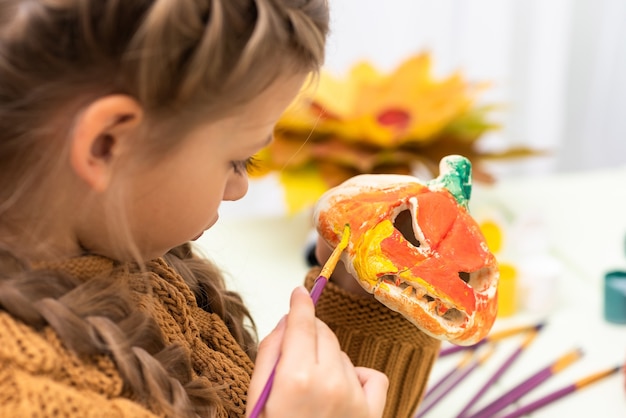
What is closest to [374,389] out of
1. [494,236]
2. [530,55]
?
[494,236]

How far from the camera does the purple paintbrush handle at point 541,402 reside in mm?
662

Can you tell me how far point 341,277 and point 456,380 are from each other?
0.17m

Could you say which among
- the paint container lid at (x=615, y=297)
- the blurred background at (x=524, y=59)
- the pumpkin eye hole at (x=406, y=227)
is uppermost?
the blurred background at (x=524, y=59)

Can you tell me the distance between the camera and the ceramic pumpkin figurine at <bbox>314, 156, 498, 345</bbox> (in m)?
0.52

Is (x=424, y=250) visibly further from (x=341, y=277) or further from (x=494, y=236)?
(x=494, y=236)

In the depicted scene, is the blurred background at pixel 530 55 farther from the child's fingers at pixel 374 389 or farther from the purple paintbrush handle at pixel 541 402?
the child's fingers at pixel 374 389

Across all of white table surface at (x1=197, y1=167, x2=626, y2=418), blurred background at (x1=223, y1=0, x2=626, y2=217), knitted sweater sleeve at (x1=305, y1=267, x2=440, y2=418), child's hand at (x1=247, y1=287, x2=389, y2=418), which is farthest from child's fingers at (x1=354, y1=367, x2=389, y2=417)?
blurred background at (x1=223, y1=0, x2=626, y2=217)

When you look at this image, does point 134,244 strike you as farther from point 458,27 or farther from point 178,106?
point 458,27

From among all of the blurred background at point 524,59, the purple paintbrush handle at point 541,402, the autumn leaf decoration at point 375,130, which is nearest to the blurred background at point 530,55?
the blurred background at point 524,59

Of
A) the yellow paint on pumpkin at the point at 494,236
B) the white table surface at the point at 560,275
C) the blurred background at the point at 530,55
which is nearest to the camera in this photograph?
the white table surface at the point at 560,275

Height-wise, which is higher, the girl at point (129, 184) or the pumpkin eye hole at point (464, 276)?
the pumpkin eye hole at point (464, 276)

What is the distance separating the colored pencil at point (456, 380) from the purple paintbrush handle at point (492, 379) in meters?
0.02

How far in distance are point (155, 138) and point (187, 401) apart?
156 mm

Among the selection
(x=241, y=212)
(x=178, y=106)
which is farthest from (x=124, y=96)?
(x=241, y=212)
